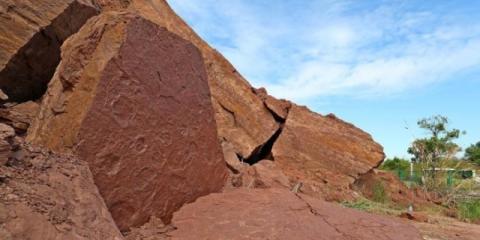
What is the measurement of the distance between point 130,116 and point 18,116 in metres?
1.74

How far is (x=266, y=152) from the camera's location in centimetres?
862

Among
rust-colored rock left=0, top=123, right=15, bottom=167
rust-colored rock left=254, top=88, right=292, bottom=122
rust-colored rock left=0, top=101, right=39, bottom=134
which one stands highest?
rust-colored rock left=254, top=88, right=292, bottom=122

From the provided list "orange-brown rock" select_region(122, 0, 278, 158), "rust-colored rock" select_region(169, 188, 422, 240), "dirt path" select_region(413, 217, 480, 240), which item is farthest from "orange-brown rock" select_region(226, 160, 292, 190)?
"orange-brown rock" select_region(122, 0, 278, 158)

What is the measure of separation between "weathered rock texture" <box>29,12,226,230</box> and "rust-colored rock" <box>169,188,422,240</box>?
19cm

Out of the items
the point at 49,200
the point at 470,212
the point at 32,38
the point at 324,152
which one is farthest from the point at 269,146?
the point at 49,200

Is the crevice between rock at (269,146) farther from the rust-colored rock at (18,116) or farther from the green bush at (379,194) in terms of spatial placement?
the rust-colored rock at (18,116)

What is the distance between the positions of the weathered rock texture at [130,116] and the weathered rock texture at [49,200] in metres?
0.26

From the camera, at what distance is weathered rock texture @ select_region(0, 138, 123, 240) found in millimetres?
1935

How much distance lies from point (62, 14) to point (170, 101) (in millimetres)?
1982

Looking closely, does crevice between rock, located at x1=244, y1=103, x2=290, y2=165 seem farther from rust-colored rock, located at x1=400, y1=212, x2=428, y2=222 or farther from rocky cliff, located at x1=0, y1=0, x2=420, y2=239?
rocky cliff, located at x1=0, y1=0, x2=420, y2=239

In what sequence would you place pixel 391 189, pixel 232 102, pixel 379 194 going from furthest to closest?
pixel 391 189, pixel 379 194, pixel 232 102

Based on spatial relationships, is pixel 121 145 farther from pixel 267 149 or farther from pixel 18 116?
pixel 267 149

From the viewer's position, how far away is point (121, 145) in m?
2.92

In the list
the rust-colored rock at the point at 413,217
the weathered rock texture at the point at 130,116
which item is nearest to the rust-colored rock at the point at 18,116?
the weathered rock texture at the point at 130,116
